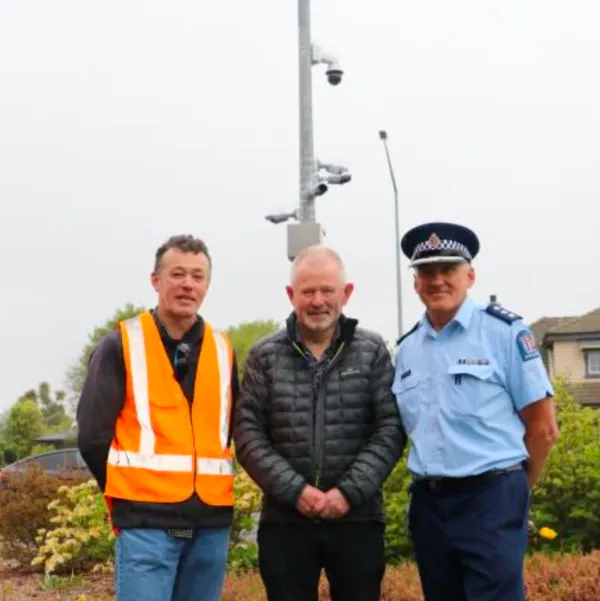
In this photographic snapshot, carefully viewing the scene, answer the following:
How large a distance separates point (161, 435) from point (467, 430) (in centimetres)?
127

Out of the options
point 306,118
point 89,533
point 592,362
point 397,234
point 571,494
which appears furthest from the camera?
point 592,362

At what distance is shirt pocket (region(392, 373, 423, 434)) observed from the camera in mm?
4410

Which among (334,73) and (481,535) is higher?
(334,73)

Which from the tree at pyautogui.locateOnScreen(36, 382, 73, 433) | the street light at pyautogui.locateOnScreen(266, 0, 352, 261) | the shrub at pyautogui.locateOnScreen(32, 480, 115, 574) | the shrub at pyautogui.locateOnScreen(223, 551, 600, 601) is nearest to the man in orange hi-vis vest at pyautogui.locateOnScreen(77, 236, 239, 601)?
the shrub at pyautogui.locateOnScreen(223, 551, 600, 601)

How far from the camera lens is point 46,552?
932 cm

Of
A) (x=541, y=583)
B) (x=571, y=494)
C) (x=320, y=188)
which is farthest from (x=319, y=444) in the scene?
(x=320, y=188)

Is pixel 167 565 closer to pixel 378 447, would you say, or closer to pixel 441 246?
pixel 378 447

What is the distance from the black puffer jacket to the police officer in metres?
0.14

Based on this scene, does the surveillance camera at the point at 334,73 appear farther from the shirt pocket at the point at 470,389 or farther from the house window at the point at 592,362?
the house window at the point at 592,362

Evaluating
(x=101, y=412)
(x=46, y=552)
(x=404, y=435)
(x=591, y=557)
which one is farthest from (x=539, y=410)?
(x=46, y=552)

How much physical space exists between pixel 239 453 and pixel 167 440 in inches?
13.8

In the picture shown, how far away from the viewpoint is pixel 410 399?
4.44 metres

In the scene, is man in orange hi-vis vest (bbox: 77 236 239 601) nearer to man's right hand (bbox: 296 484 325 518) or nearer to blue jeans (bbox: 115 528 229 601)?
blue jeans (bbox: 115 528 229 601)

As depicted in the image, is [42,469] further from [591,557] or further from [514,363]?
[514,363]
